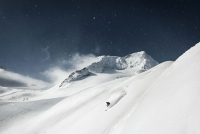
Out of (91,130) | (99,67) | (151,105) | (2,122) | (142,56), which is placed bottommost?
(91,130)

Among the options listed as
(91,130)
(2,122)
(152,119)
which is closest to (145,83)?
(91,130)

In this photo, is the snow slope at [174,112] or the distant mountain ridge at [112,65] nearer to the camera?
the snow slope at [174,112]

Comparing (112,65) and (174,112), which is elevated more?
(112,65)

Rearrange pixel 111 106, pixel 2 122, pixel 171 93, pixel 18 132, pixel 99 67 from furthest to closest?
1. pixel 99 67
2. pixel 2 122
3. pixel 18 132
4. pixel 111 106
5. pixel 171 93

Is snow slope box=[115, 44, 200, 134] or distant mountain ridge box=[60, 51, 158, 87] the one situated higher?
distant mountain ridge box=[60, 51, 158, 87]

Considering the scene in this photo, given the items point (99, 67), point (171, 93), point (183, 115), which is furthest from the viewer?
point (99, 67)

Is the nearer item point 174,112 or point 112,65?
point 174,112

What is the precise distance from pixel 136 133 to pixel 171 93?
140cm

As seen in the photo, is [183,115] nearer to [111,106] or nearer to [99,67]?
[111,106]

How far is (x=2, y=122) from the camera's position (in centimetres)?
1410

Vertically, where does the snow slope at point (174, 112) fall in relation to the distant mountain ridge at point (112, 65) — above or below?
below

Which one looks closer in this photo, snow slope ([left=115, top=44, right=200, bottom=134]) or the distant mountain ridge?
snow slope ([left=115, top=44, right=200, bottom=134])

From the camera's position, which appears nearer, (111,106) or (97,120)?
(97,120)

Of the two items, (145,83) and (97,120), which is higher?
(145,83)
